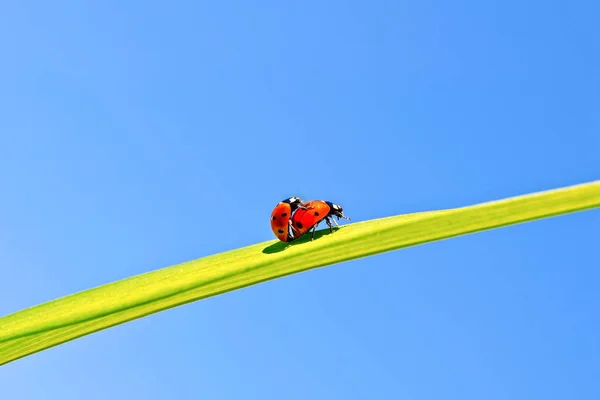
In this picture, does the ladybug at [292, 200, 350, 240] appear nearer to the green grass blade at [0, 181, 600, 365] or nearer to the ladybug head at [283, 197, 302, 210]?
the ladybug head at [283, 197, 302, 210]

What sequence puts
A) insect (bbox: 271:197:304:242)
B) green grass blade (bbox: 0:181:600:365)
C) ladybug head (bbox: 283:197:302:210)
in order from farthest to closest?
1. ladybug head (bbox: 283:197:302:210)
2. insect (bbox: 271:197:304:242)
3. green grass blade (bbox: 0:181:600:365)

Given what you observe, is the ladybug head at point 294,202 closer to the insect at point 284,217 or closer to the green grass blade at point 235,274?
the insect at point 284,217

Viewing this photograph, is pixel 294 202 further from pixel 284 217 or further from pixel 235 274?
pixel 235 274

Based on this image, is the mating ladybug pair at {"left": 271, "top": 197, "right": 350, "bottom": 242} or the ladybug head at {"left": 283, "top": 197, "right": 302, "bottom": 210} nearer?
the mating ladybug pair at {"left": 271, "top": 197, "right": 350, "bottom": 242}

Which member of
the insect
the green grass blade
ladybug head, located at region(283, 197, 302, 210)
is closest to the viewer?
the green grass blade

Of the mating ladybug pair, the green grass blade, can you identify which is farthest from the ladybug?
the green grass blade

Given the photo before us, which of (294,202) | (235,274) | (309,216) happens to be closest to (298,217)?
(309,216)
